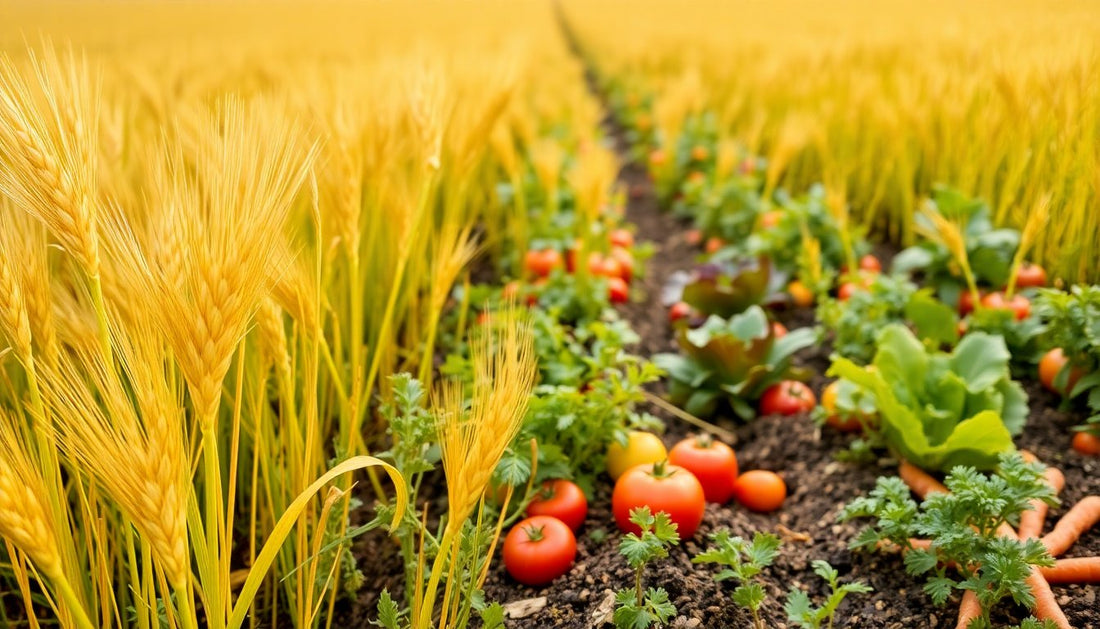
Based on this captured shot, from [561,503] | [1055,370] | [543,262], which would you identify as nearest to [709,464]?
[561,503]

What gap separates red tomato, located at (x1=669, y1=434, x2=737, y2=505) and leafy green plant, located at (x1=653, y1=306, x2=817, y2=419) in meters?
0.51

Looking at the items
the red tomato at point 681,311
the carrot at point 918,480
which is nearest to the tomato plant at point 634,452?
the carrot at point 918,480

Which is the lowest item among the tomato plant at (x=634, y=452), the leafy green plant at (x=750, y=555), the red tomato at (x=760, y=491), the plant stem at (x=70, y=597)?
the red tomato at (x=760, y=491)

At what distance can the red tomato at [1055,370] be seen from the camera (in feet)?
7.94

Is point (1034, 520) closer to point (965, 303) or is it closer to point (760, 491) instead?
point (760, 491)

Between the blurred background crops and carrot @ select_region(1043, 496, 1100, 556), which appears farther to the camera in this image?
the blurred background crops

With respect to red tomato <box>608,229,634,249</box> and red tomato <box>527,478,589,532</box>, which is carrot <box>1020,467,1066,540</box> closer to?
red tomato <box>527,478,589,532</box>

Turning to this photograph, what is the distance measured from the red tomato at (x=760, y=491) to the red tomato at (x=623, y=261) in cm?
143

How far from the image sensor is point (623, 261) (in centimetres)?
368

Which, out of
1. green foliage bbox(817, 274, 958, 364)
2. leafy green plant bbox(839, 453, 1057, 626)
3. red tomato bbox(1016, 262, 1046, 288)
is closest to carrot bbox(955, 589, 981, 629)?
leafy green plant bbox(839, 453, 1057, 626)

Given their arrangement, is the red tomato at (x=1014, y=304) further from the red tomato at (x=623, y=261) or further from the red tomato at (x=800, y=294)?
the red tomato at (x=623, y=261)

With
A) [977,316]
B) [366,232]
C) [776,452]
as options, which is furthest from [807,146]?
[366,232]

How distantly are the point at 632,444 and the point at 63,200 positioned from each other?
1.52 meters

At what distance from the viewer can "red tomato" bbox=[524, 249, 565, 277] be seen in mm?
3349
